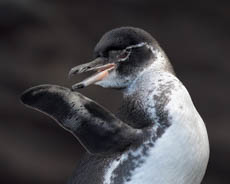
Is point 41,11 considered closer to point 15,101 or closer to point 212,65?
point 15,101

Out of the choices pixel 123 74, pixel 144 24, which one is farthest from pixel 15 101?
pixel 123 74

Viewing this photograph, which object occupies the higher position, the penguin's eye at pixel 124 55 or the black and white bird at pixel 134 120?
the penguin's eye at pixel 124 55

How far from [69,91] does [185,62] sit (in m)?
0.83

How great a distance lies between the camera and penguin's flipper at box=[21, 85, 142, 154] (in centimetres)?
86

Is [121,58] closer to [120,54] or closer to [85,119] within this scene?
[120,54]

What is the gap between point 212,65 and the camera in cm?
166

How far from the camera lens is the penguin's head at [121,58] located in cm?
91

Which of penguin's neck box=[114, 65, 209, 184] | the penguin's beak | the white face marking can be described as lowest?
penguin's neck box=[114, 65, 209, 184]

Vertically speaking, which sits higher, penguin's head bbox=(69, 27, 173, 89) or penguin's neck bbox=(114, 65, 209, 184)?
penguin's head bbox=(69, 27, 173, 89)

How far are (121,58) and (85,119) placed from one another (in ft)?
0.38

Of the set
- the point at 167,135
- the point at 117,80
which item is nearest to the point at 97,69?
the point at 117,80

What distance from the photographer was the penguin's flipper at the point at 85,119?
0.86 meters

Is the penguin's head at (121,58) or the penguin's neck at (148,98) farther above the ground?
the penguin's head at (121,58)

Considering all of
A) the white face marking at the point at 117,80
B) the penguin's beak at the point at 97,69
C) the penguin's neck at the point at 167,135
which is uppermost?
the penguin's beak at the point at 97,69
